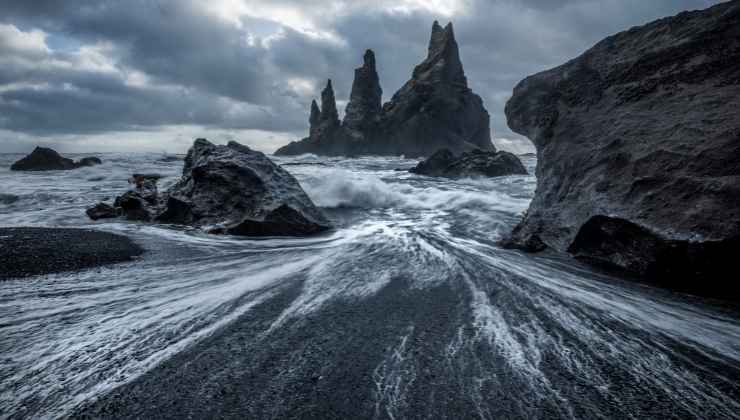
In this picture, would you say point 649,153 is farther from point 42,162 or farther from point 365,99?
point 365,99

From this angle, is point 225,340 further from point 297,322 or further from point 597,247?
point 597,247

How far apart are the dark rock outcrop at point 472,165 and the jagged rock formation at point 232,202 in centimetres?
1451

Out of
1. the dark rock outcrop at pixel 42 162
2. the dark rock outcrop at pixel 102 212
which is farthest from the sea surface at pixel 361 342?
the dark rock outcrop at pixel 42 162

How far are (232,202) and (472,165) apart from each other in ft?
53.2

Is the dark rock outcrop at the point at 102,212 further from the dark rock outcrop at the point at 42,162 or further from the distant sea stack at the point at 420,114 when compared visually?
the distant sea stack at the point at 420,114

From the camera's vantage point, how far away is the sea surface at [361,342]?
4.98 ft

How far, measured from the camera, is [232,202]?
5.98 m

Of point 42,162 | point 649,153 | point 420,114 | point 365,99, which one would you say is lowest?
point 42,162

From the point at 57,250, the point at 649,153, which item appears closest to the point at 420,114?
the point at 649,153

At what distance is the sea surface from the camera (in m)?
1.52

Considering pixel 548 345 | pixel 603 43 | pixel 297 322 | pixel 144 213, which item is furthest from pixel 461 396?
pixel 144 213

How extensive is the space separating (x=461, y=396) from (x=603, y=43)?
5491 mm

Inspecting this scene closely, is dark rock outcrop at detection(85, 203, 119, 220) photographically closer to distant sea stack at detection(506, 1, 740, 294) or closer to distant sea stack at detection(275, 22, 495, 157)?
distant sea stack at detection(506, 1, 740, 294)

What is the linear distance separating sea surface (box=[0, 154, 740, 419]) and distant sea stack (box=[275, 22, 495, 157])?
56370 mm
